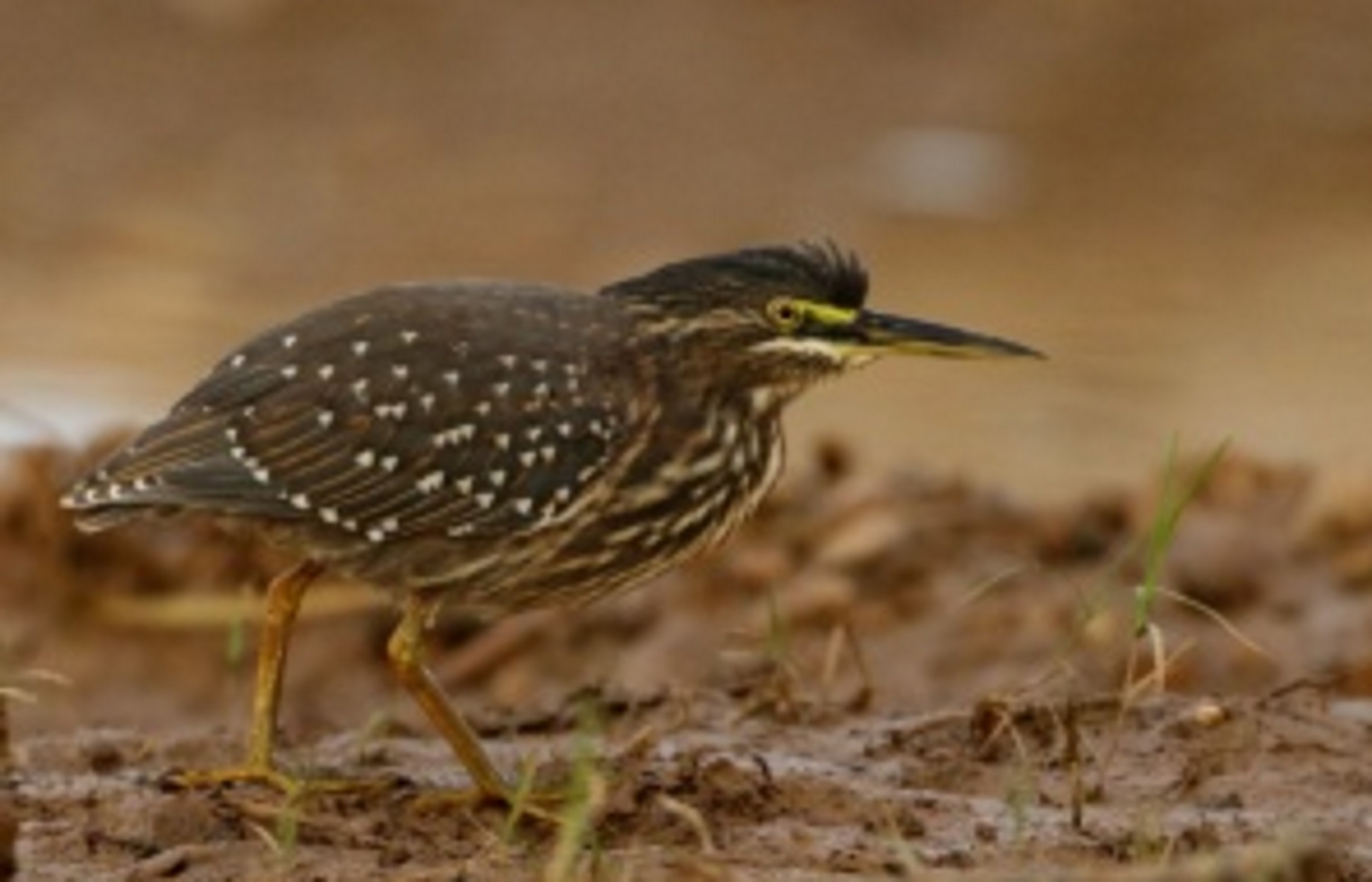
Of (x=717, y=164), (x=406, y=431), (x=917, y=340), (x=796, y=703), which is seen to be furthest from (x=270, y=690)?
(x=717, y=164)

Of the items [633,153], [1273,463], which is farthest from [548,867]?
[633,153]

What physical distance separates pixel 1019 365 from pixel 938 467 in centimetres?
185

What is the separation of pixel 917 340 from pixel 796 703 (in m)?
1.03

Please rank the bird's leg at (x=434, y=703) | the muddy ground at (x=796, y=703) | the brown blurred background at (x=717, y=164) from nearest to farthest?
the muddy ground at (x=796, y=703), the bird's leg at (x=434, y=703), the brown blurred background at (x=717, y=164)

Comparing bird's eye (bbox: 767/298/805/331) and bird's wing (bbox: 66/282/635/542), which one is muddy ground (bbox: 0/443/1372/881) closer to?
bird's wing (bbox: 66/282/635/542)

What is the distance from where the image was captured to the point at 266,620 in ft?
31.1

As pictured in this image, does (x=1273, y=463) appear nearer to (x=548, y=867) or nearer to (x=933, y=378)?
(x=933, y=378)

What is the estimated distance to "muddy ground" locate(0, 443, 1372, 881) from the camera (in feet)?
28.2

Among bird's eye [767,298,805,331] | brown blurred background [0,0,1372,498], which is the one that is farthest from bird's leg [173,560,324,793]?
brown blurred background [0,0,1372,498]

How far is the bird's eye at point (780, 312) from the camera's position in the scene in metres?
9.52

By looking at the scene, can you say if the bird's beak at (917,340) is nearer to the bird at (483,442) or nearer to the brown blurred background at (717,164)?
the bird at (483,442)

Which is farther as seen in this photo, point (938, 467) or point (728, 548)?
point (938, 467)

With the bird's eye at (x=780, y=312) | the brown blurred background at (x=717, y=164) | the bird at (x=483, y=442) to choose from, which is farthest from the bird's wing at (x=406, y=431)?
the brown blurred background at (x=717, y=164)

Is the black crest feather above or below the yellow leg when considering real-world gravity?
above
